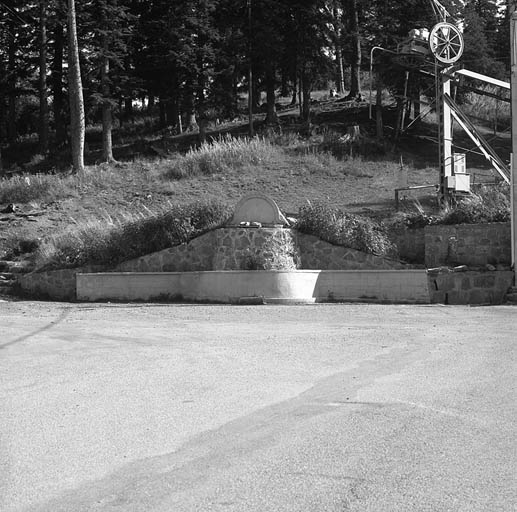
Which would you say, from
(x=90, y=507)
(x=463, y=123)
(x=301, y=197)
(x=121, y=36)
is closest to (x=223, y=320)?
(x=90, y=507)

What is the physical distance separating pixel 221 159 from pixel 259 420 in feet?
79.1

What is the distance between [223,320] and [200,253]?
5581 mm

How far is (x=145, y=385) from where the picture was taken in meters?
8.58

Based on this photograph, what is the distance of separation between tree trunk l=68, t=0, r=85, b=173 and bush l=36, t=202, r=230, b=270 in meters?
10.1

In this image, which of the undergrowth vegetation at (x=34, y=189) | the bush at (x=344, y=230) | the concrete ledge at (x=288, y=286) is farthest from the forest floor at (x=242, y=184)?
the concrete ledge at (x=288, y=286)

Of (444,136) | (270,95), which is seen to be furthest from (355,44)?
(444,136)

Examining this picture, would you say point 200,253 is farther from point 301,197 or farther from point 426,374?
point 426,374

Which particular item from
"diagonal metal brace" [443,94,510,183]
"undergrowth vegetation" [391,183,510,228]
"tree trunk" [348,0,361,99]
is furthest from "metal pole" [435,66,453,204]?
"tree trunk" [348,0,361,99]

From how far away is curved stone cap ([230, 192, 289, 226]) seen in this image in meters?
19.8

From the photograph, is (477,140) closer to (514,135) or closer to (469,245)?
(514,135)

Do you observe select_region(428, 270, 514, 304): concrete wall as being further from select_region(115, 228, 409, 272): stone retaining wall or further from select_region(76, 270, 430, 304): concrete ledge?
select_region(115, 228, 409, 272): stone retaining wall

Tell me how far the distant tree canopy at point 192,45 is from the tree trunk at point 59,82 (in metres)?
0.06

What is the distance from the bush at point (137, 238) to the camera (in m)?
20.5

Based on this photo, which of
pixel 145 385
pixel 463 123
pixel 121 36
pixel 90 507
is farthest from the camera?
pixel 121 36
